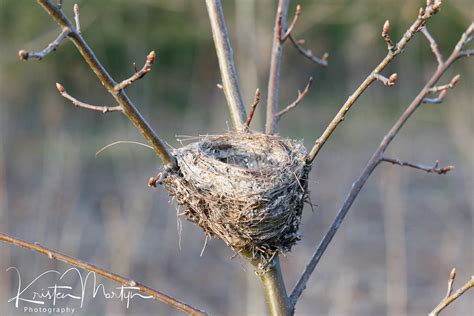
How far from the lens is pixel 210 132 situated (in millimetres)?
8883

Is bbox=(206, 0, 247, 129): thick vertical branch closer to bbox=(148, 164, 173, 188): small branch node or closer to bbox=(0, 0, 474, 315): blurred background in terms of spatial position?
bbox=(148, 164, 173, 188): small branch node

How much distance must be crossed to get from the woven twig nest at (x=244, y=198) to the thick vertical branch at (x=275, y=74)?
0.13 m

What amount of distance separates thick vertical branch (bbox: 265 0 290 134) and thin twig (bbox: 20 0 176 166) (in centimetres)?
50

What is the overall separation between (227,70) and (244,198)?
1.50 ft

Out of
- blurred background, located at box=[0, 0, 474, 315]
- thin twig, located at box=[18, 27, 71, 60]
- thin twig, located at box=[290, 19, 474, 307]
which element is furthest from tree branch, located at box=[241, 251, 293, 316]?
blurred background, located at box=[0, 0, 474, 315]

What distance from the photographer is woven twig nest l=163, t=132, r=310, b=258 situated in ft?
5.82

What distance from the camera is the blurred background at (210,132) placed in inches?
308

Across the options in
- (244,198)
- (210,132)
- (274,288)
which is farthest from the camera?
(210,132)

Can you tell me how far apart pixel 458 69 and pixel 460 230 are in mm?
4728

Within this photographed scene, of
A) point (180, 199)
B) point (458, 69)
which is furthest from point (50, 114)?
point (180, 199)

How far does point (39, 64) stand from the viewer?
11.7 meters
